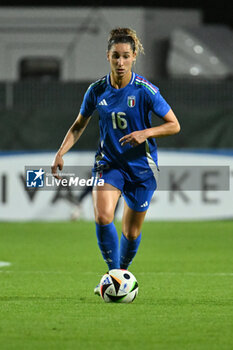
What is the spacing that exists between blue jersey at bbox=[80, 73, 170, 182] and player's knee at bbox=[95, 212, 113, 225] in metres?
0.42

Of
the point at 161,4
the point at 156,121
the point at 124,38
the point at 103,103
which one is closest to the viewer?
the point at 124,38

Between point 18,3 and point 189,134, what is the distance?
27.8ft

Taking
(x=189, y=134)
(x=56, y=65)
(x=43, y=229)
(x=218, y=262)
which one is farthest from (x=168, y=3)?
(x=218, y=262)

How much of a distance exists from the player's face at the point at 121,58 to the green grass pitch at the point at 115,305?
1.82 metres

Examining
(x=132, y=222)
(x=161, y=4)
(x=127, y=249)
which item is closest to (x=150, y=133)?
(x=132, y=222)

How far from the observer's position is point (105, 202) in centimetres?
723

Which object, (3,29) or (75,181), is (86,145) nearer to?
(3,29)

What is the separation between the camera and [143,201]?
24.8 ft

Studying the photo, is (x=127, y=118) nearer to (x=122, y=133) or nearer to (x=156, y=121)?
(x=122, y=133)

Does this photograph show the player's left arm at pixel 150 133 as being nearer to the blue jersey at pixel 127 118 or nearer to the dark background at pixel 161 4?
the blue jersey at pixel 127 118

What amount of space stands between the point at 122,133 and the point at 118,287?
1213 mm

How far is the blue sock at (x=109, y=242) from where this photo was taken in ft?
24.1

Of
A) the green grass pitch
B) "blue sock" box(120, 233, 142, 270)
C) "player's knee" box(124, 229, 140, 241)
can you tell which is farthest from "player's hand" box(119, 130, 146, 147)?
the green grass pitch

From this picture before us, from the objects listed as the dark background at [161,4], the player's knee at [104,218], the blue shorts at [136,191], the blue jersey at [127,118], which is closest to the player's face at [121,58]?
the blue jersey at [127,118]
